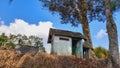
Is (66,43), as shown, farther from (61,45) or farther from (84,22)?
(84,22)

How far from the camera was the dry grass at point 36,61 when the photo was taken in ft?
46.5

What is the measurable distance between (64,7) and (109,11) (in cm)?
1281

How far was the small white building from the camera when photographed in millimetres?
20156

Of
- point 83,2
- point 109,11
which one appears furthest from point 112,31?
point 83,2

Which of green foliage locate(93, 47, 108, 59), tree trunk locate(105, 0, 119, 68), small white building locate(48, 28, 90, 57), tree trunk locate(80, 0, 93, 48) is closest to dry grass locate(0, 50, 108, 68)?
tree trunk locate(105, 0, 119, 68)

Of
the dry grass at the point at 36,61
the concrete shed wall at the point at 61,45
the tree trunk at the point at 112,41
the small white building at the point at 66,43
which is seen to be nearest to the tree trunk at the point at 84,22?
the small white building at the point at 66,43

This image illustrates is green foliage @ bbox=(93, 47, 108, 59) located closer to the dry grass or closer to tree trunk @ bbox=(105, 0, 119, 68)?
the dry grass

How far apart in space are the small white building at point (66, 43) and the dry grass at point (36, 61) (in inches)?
173

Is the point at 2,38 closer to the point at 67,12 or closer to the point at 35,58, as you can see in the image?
the point at 67,12

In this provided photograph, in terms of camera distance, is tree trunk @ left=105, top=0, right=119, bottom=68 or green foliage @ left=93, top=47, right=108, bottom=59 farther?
green foliage @ left=93, top=47, right=108, bottom=59

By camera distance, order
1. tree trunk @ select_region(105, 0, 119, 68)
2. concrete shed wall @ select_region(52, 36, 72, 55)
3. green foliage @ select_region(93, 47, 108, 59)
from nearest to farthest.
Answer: tree trunk @ select_region(105, 0, 119, 68), concrete shed wall @ select_region(52, 36, 72, 55), green foliage @ select_region(93, 47, 108, 59)

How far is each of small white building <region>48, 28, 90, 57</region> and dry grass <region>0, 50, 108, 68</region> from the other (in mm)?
4403

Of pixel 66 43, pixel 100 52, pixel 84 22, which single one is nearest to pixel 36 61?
pixel 66 43

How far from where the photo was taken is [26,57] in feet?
47.8
